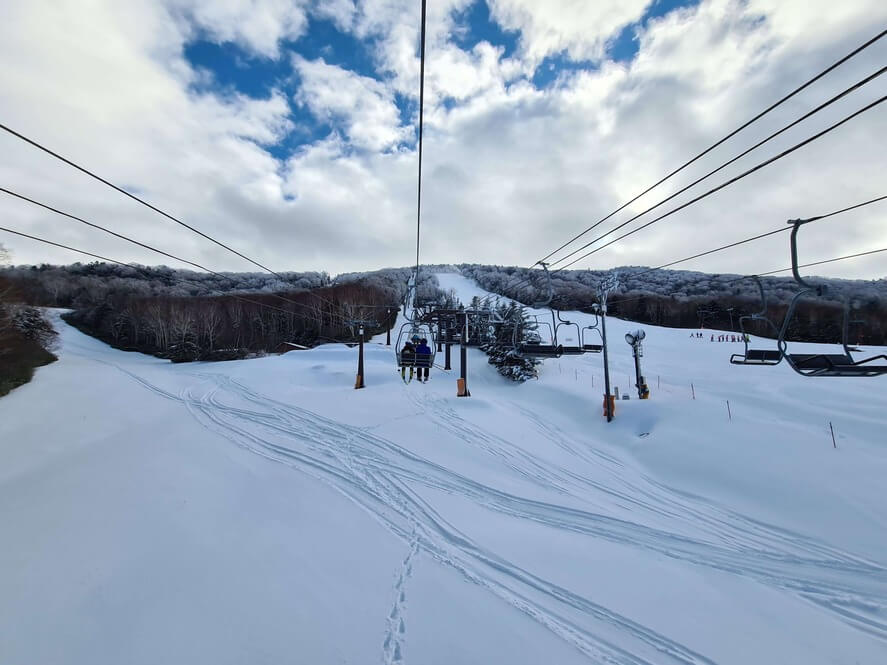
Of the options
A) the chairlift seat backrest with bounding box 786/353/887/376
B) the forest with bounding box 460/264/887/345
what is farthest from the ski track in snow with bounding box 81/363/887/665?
the forest with bounding box 460/264/887/345

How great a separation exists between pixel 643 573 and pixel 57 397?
22.6m

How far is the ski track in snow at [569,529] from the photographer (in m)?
3.95

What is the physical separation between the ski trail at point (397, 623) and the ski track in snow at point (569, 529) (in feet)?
0.04

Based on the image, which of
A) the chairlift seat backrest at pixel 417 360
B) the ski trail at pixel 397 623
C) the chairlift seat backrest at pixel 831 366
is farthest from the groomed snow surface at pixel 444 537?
the chairlift seat backrest at pixel 831 366

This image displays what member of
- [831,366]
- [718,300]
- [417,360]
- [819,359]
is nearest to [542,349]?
[417,360]

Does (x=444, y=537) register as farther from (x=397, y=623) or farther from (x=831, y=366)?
(x=831, y=366)

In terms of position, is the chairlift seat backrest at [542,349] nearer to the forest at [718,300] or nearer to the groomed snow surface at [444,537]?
the forest at [718,300]

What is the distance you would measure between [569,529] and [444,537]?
223cm

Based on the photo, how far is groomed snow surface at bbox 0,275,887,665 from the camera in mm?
3684

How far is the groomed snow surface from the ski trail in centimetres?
3

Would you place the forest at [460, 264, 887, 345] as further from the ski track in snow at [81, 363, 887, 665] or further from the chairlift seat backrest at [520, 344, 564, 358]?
the ski track in snow at [81, 363, 887, 665]

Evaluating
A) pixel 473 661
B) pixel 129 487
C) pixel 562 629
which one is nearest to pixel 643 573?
pixel 562 629

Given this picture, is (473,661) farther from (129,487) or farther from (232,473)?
(129,487)

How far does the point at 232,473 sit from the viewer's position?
23.9ft
